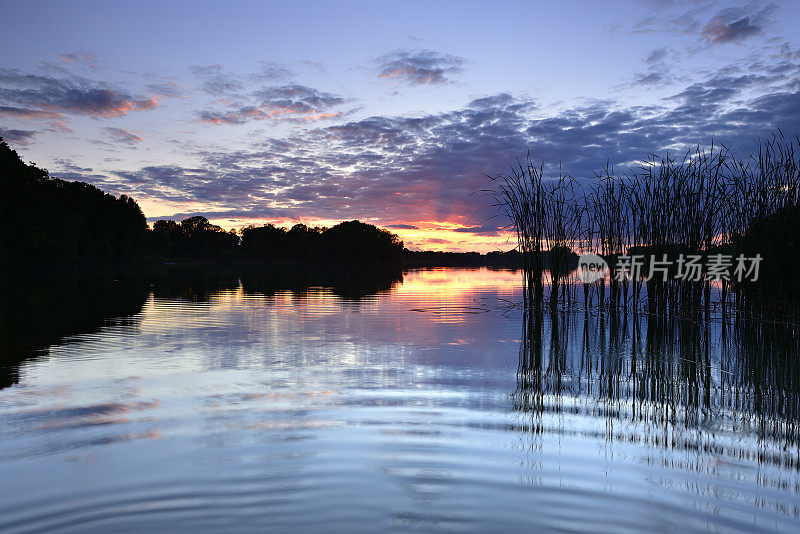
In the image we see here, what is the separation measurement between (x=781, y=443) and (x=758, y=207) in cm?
588

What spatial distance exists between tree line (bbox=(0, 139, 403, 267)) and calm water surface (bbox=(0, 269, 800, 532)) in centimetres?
2918

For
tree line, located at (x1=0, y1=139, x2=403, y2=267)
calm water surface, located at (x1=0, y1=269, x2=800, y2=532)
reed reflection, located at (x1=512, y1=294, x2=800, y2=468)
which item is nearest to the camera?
calm water surface, located at (x1=0, y1=269, x2=800, y2=532)

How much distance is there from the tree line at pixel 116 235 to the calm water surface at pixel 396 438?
29.2m

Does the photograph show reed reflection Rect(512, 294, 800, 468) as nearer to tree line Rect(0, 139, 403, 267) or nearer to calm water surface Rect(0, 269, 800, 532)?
calm water surface Rect(0, 269, 800, 532)

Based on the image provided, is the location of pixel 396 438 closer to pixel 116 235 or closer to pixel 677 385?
pixel 677 385

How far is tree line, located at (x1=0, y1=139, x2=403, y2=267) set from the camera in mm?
30469

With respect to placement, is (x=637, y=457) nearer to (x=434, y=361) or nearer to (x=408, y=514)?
(x=408, y=514)

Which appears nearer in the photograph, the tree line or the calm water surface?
the calm water surface

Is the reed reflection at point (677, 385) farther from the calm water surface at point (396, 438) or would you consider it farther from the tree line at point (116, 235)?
the tree line at point (116, 235)

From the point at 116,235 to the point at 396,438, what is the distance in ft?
185

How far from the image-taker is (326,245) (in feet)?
253

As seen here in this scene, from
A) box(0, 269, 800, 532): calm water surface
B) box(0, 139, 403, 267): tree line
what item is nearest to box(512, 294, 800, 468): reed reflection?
box(0, 269, 800, 532): calm water surface

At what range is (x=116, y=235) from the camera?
5216 cm

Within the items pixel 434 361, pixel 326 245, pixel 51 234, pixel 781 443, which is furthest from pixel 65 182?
pixel 781 443
